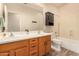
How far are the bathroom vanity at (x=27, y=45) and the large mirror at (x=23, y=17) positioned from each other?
0.18m

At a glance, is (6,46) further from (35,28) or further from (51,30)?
(51,30)

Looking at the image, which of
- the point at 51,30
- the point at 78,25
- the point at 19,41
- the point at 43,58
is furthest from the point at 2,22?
the point at 78,25

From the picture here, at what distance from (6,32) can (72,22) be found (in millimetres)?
1286

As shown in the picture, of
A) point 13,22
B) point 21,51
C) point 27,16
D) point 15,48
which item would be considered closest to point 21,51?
point 21,51

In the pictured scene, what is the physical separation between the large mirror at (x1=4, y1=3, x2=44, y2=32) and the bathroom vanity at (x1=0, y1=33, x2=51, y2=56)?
0.18 m

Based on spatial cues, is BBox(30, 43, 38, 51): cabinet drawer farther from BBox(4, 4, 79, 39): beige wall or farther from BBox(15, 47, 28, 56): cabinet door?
BBox(4, 4, 79, 39): beige wall

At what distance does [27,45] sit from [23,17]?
526 millimetres

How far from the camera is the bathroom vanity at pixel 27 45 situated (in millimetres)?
1758

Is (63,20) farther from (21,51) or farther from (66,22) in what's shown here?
(21,51)

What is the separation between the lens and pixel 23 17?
6.31ft

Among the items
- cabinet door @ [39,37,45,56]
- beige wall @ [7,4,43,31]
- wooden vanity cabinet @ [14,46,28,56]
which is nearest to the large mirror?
beige wall @ [7,4,43,31]

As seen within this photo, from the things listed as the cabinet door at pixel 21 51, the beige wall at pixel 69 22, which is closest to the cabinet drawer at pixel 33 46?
the cabinet door at pixel 21 51

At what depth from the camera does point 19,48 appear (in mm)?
1935

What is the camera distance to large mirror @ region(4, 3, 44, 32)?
186 cm
